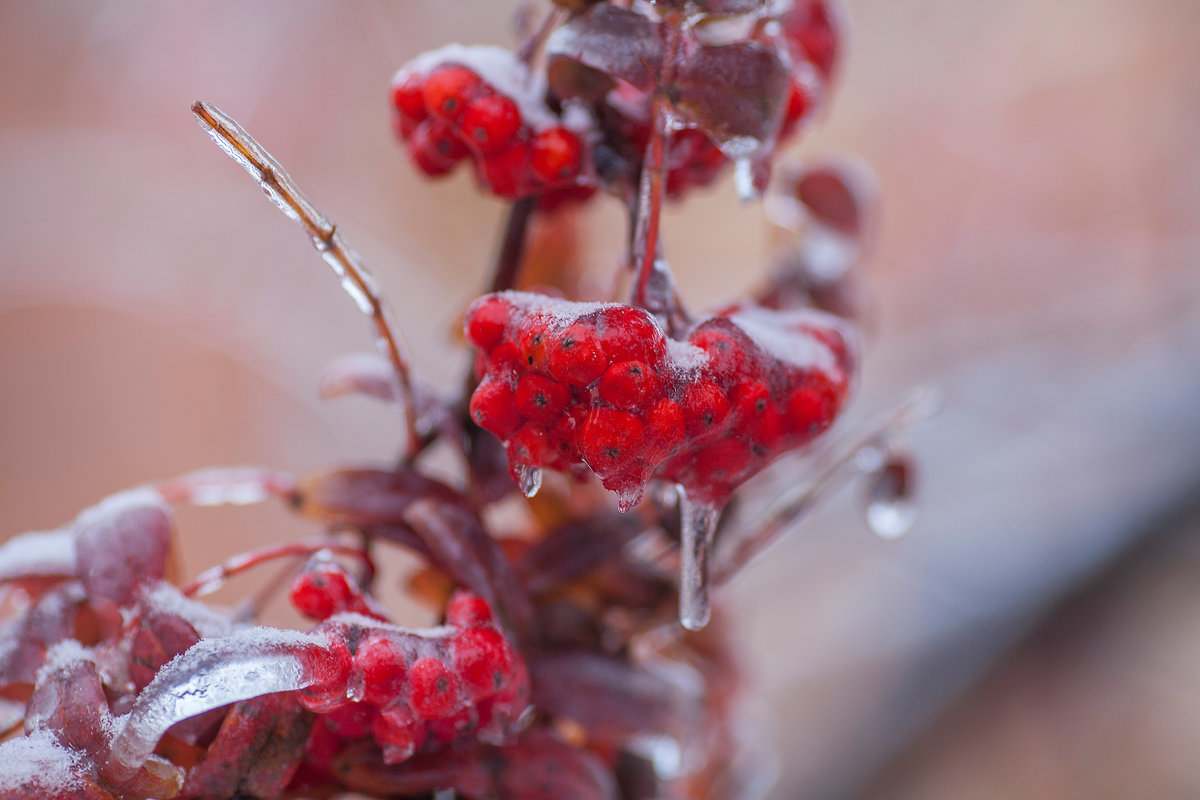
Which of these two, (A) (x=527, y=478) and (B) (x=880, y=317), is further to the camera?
(B) (x=880, y=317)

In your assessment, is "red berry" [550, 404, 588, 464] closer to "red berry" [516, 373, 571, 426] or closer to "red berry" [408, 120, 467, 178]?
"red berry" [516, 373, 571, 426]

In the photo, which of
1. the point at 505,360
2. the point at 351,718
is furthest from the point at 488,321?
the point at 351,718

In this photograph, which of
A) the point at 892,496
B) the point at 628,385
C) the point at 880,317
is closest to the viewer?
the point at 628,385

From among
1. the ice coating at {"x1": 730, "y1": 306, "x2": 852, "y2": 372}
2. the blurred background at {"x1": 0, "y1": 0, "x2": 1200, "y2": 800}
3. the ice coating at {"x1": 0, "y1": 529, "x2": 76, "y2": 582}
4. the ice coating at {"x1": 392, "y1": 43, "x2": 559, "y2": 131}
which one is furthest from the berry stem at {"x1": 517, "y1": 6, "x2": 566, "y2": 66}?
the blurred background at {"x1": 0, "y1": 0, "x2": 1200, "y2": 800}

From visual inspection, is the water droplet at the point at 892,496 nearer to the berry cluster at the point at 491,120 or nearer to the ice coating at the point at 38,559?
the berry cluster at the point at 491,120

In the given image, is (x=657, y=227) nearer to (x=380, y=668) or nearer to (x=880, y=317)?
(x=380, y=668)
